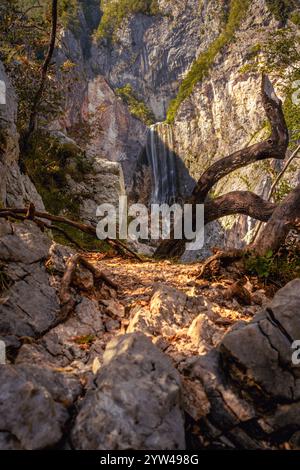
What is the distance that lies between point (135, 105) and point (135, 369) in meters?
69.0

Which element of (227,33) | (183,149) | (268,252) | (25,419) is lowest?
(25,419)

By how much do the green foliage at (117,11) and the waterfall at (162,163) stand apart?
104ft

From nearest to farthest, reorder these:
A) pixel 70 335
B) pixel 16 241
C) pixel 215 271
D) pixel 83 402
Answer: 1. pixel 83 402
2. pixel 70 335
3. pixel 16 241
4. pixel 215 271

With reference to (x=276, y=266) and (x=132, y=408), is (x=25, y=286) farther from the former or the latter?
(x=276, y=266)

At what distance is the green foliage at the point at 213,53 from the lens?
4891 centimetres

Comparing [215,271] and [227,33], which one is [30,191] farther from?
[227,33]

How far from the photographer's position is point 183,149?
156ft

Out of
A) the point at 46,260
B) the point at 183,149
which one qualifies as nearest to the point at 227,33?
the point at 183,149

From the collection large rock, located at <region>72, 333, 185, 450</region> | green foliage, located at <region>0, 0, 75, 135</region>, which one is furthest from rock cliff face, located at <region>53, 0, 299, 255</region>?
large rock, located at <region>72, 333, 185, 450</region>

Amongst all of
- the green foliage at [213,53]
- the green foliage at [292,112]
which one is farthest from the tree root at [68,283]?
the green foliage at [213,53]

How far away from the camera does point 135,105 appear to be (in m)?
66.6

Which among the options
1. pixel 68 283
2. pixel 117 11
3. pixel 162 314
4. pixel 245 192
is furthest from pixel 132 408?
pixel 117 11

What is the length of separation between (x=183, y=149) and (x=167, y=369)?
4684cm

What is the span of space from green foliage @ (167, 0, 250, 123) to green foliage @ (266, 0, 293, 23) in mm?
5540
